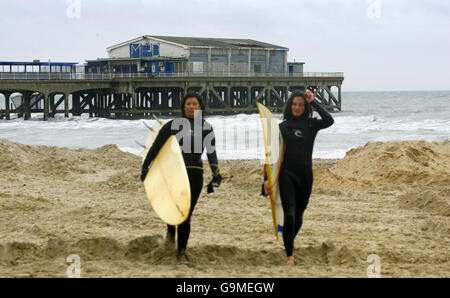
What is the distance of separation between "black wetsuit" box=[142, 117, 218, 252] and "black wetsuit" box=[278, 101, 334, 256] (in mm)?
642

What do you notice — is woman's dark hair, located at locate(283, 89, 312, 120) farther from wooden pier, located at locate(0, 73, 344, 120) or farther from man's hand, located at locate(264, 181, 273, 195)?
wooden pier, located at locate(0, 73, 344, 120)

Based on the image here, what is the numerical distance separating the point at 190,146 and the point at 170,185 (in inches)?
14.9

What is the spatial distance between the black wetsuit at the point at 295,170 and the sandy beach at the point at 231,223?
1.43ft

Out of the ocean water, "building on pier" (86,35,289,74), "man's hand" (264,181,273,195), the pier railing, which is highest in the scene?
"building on pier" (86,35,289,74)

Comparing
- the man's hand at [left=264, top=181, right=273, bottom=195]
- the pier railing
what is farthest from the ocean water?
the man's hand at [left=264, top=181, right=273, bottom=195]

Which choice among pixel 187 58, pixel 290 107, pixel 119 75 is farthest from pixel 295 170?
pixel 187 58

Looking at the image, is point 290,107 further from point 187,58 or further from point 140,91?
point 187,58

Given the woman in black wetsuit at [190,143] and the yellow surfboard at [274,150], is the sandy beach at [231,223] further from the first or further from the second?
the yellow surfboard at [274,150]

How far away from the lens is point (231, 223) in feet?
25.2

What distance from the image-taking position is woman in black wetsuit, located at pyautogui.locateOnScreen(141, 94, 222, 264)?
525 centimetres
